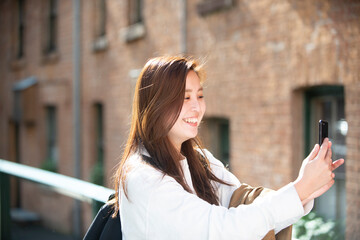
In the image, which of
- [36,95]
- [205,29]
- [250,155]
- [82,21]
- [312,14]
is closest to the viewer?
[312,14]

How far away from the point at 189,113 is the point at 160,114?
13 centimetres

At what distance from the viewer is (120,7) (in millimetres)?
10078

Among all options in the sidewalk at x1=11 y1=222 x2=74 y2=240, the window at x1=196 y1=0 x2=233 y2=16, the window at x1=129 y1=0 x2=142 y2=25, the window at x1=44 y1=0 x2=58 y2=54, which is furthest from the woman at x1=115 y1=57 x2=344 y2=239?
the window at x1=44 y1=0 x2=58 y2=54

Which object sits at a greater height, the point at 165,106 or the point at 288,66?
the point at 288,66

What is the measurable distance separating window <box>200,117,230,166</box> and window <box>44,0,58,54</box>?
6.82 m

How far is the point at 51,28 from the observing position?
13633 mm

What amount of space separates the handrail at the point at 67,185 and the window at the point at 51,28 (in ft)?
32.5

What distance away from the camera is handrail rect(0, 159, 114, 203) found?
2.85 metres

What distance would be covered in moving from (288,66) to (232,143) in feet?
4.90

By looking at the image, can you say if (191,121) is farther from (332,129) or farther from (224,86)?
(224,86)

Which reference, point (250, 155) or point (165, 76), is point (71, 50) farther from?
point (165, 76)

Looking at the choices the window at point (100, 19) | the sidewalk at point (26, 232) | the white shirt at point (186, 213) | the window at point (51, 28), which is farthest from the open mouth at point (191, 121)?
the window at point (51, 28)

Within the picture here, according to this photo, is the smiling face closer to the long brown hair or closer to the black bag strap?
the long brown hair


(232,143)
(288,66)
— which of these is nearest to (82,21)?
(232,143)
